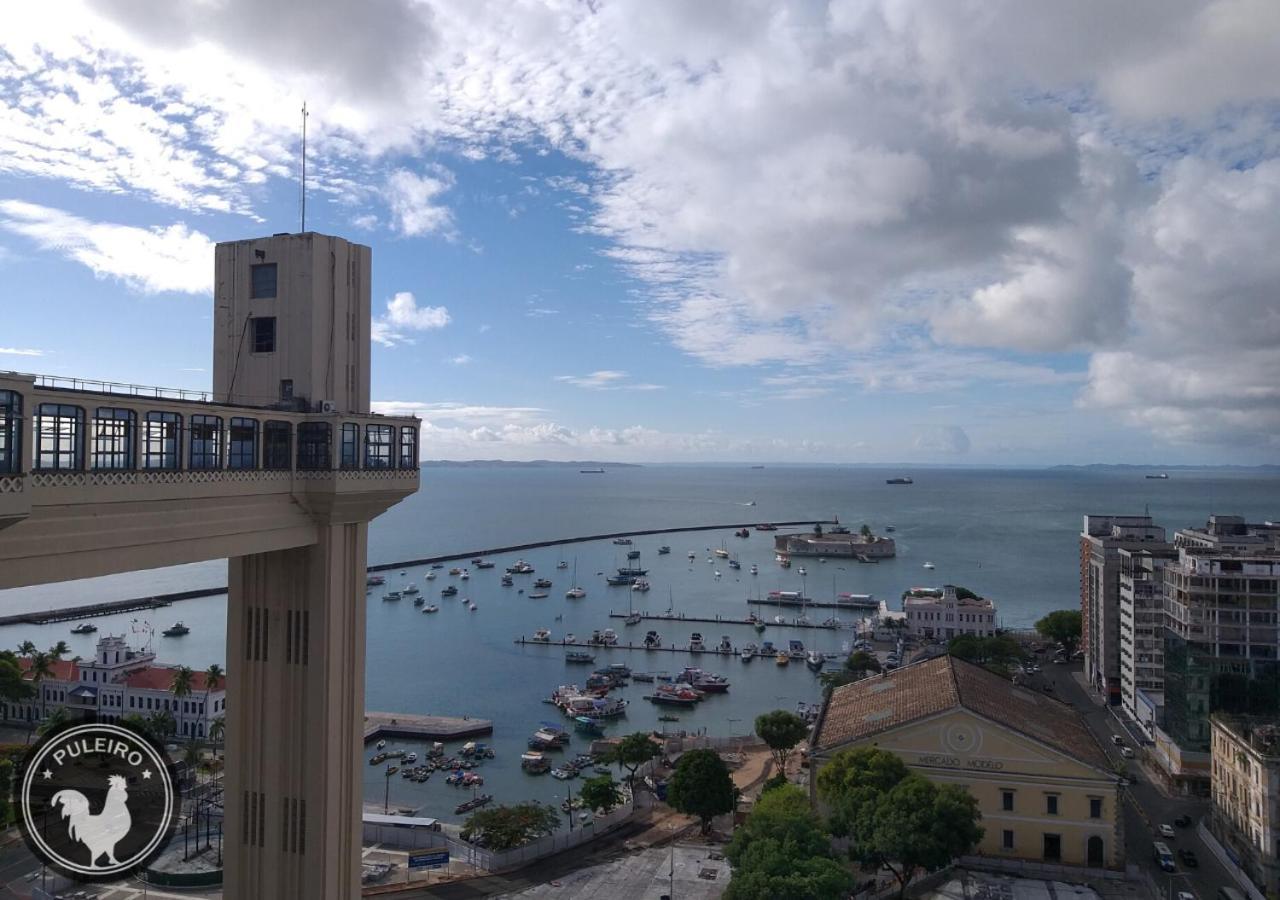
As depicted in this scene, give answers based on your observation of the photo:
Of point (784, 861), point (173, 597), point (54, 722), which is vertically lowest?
point (173, 597)

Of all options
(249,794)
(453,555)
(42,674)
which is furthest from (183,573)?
(249,794)

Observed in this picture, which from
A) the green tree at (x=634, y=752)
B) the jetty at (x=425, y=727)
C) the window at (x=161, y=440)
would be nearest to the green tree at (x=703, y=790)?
the green tree at (x=634, y=752)

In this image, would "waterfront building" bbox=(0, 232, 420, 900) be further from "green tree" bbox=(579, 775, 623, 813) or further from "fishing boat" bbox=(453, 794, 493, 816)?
"fishing boat" bbox=(453, 794, 493, 816)

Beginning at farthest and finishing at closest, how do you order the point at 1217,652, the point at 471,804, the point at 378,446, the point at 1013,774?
the point at 471,804
the point at 1217,652
the point at 1013,774
the point at 378,446

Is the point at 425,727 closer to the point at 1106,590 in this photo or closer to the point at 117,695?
the point at 117,695

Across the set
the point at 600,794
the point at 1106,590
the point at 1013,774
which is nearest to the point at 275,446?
the point at 1013,774

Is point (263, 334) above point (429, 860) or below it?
above
